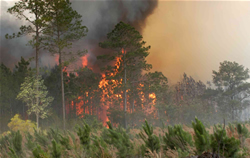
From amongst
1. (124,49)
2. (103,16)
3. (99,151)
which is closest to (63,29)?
(124,49)

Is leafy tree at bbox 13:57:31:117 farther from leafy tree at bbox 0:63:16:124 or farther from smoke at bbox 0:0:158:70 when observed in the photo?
smoke at bbox 0:0:158:70

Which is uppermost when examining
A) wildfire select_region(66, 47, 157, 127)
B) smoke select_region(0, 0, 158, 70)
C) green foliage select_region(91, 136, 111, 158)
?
smoke select_region(0, 0, 158, 70)

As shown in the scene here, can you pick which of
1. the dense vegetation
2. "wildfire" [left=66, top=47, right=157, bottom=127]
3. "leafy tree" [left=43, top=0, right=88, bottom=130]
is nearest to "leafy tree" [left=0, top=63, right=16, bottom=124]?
"wildfire" [left=66, top=47, right=157, bottom=127]

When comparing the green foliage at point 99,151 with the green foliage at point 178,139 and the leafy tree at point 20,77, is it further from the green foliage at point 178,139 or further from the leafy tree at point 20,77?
the leafy tree at point 20,77

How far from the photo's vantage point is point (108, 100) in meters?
27.5

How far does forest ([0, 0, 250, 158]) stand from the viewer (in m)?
5.71

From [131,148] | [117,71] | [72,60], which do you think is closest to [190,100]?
[117,71]

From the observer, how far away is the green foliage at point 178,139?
4.76m

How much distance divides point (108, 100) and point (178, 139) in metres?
22.9

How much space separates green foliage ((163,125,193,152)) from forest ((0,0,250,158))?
0.08ft

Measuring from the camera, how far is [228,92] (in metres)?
25.7

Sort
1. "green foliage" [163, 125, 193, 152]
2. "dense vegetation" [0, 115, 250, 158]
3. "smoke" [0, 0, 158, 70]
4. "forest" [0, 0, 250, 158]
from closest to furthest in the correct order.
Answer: "dense vegetation" [0, 115, 250, 158]
"green foliage" [163, 125, 193, 152]
"forest" [0, 0, 250, 158]
"smoke" [0, 0, 158, 70]

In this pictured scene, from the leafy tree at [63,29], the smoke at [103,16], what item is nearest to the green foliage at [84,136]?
the leafy tree at [63,29]

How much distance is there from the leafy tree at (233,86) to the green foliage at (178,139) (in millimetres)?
23096
